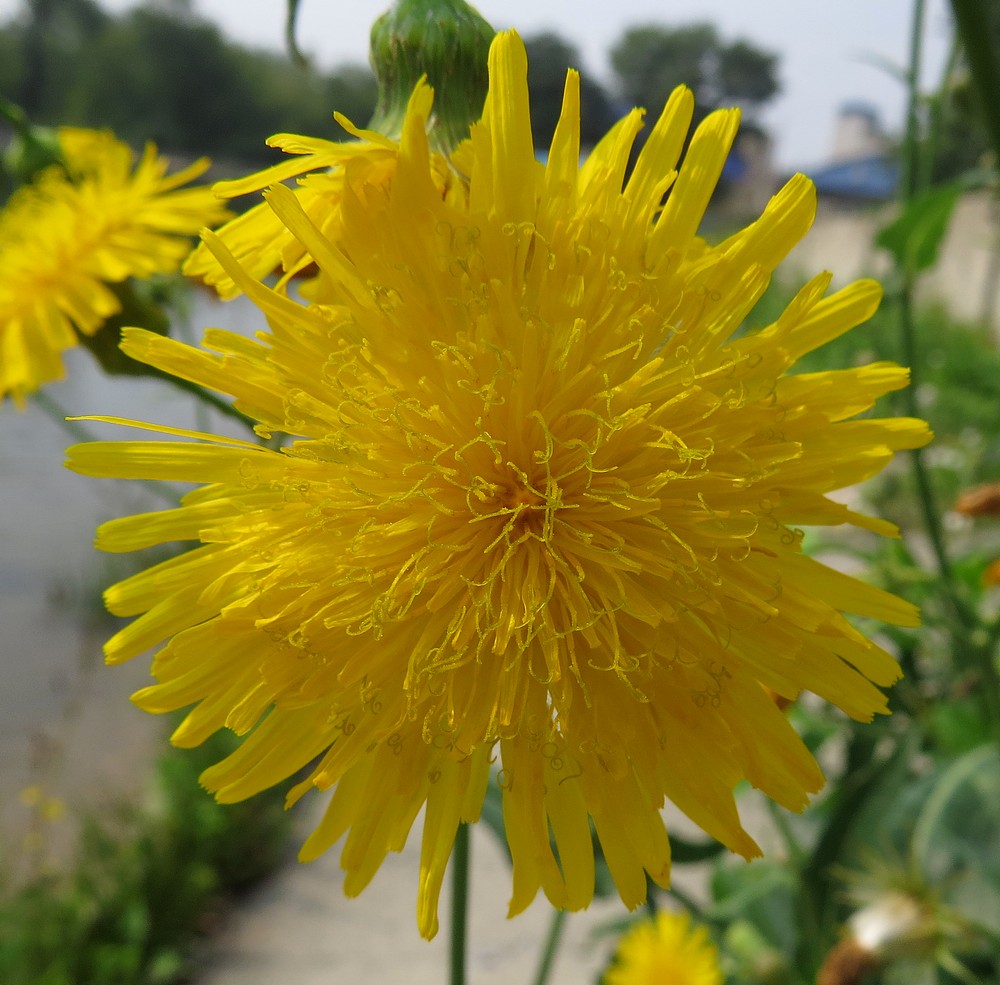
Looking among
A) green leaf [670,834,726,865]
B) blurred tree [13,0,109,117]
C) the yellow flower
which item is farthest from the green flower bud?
blurred tree [13,0,109,117]

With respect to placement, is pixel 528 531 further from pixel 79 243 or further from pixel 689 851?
pixel 79 243

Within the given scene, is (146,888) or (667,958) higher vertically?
(667,958)

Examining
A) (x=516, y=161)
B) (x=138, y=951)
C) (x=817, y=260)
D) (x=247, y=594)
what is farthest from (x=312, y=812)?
(x=817, y=260)

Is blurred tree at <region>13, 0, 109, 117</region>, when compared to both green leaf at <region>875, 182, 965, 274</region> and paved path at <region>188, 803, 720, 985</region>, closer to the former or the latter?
paved path at <region>188, 803, 720, 985</region>

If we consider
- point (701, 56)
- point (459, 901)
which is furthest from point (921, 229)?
point (701, 56)

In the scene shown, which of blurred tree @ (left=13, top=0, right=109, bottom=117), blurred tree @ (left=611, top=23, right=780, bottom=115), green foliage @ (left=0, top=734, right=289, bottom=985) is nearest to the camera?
green foliage @ (left=0, top=734, right=289, bottom=985)

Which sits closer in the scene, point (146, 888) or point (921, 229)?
point (921, 229)

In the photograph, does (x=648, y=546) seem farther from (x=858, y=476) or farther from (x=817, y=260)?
(x=817, y=260)
